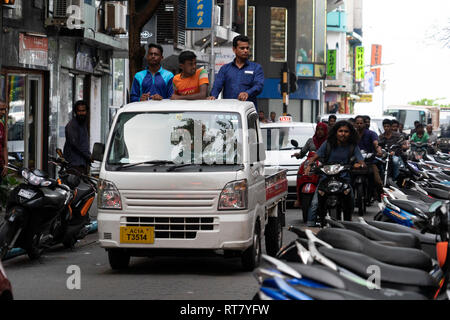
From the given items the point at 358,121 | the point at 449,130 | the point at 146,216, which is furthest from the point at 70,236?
the point at 449,130

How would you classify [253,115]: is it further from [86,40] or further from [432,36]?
[432,36]

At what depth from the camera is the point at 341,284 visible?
5.29 m

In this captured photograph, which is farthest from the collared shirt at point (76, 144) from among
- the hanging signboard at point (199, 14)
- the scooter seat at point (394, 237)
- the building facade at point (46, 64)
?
the hanging signboard at point (199, 14)

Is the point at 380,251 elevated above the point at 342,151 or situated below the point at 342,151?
below

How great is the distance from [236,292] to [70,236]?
161 inches

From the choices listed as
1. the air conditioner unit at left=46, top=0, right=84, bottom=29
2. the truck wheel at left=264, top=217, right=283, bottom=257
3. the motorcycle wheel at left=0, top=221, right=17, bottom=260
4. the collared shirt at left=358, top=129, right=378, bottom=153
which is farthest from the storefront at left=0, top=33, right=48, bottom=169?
the motorcycle wheel at left=0, top=221, right=17, bottom=260

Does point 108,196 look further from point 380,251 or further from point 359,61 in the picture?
point 359,61

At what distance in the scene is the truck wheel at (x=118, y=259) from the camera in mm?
10797

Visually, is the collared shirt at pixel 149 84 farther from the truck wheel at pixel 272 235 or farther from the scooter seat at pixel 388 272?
the scooter seat at pixel 388 272

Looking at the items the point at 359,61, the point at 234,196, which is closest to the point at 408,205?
the point at 234,196

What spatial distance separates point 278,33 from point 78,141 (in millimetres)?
44881

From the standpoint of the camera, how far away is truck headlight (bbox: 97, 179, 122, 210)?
10461 mm

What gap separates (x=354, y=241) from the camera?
21.5ft

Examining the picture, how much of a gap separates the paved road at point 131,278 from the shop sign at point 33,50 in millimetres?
10393
